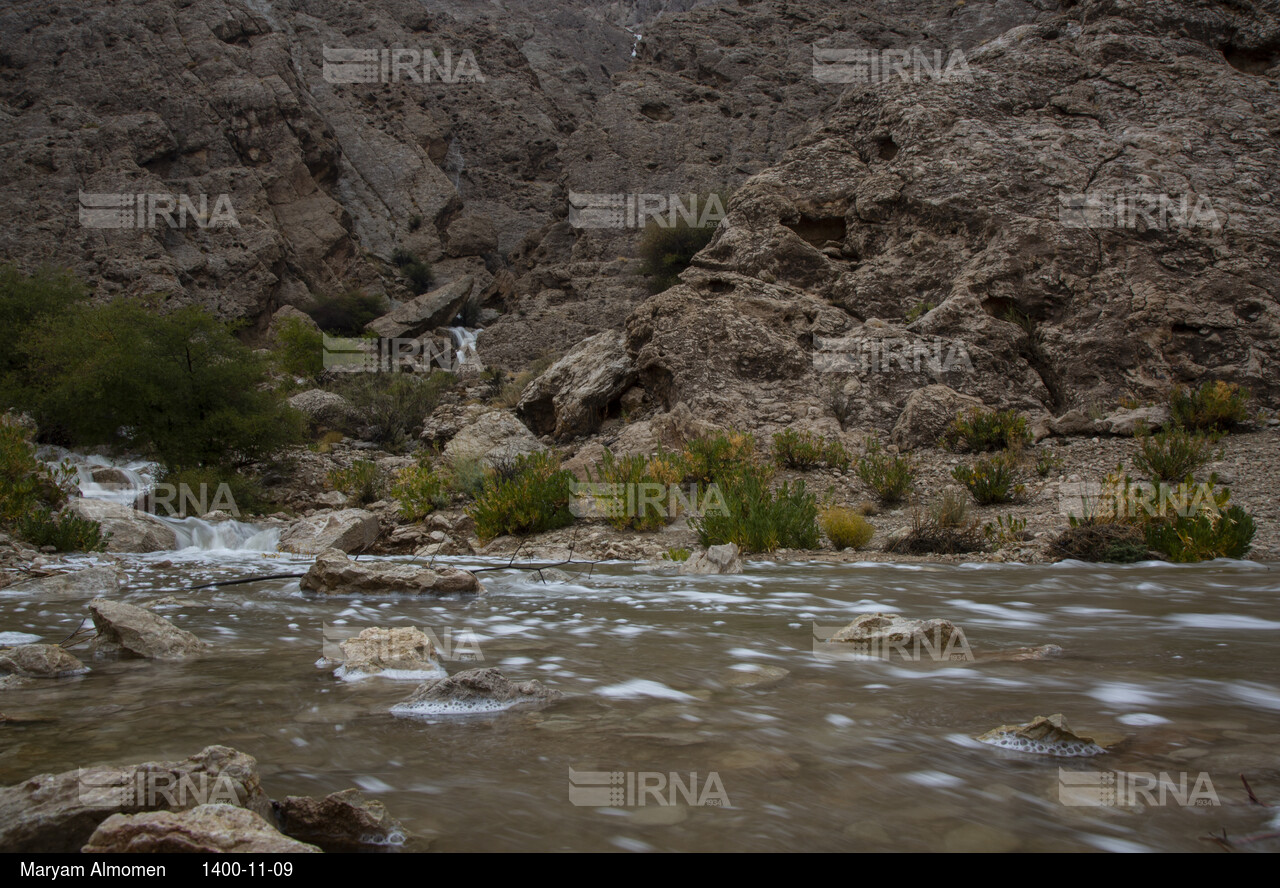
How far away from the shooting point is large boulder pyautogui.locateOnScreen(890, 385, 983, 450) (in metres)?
11.3

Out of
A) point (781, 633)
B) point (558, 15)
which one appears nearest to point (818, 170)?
point (781, 633)

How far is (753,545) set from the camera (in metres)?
8.17

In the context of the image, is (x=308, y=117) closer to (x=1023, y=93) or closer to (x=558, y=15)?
(x=558, y=15)

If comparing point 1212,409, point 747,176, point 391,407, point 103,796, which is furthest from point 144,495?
point 747,176

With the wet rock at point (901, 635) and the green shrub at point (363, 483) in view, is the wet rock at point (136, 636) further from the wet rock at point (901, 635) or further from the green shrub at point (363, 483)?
the green shrub at point (363, 483)

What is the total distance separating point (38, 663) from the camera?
3.04 meters

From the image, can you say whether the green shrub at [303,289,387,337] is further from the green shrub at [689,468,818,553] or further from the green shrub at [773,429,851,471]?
the green shrub at [689,468,818,553]

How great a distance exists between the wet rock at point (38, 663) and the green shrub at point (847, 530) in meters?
6.92

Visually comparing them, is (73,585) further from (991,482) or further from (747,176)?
(747,176)

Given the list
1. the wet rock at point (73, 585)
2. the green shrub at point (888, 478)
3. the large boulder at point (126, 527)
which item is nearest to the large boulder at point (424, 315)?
the large boulder at point (126, 527)

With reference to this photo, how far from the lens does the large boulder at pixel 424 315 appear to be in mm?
30578

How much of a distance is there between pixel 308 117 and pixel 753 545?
4182 cm

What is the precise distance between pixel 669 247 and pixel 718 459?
16.0 meters
